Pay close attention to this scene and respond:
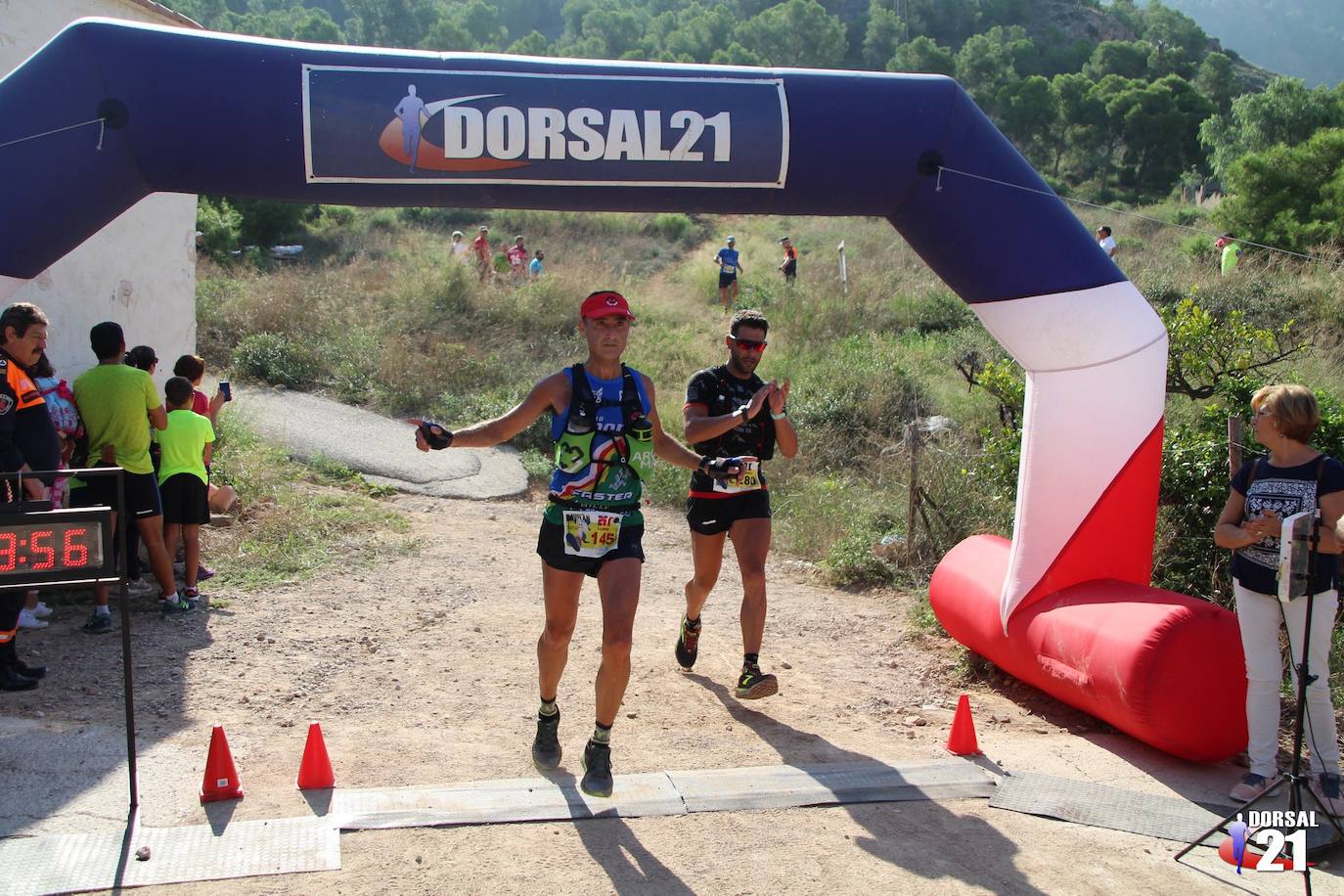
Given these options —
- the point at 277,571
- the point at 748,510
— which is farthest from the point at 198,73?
the point at 277,571

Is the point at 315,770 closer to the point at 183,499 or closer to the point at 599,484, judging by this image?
the point at 599,484

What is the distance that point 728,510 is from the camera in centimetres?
590

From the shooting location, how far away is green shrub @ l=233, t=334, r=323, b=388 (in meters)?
15.0

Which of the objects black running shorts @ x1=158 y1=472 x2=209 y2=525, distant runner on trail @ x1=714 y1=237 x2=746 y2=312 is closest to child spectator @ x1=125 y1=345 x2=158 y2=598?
black running shorts @ x1=158 y1=472 x2=209 y2=525

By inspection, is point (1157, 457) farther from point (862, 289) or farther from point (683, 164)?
point (862, 289)

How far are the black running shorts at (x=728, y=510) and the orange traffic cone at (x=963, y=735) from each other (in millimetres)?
1368

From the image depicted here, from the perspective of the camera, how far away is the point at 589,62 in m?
5.51

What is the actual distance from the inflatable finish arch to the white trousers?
298 millimetres

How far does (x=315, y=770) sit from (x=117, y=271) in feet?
17.3

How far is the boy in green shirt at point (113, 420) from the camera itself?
6.63 m

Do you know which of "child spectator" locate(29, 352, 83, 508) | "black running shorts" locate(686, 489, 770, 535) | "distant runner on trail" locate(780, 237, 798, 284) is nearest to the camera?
"black running shorts" locate(686, 489, 770, 535)

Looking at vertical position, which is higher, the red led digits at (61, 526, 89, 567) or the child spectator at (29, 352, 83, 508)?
the child spectator at (29, 352, 83, 508)

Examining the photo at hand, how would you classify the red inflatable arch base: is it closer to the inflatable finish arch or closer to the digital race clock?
the inflatable finish arch

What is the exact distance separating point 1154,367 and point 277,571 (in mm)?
5913
